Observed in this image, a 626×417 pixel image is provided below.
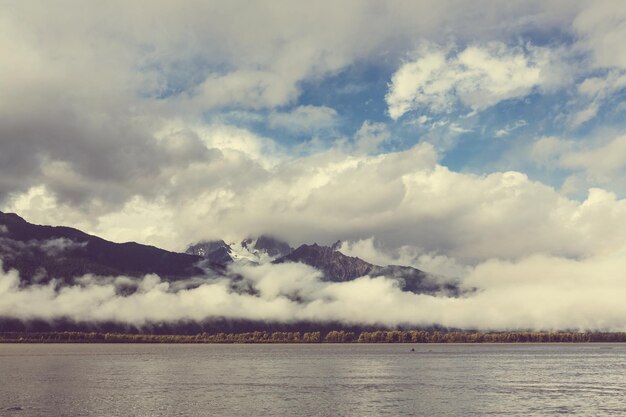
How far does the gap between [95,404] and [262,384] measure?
194ft

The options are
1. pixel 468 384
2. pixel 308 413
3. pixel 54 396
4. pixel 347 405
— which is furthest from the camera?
pixel 468 384

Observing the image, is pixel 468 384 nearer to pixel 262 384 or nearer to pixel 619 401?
pixel 619 401

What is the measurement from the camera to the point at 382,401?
135750mm

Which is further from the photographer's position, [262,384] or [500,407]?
[262,384]

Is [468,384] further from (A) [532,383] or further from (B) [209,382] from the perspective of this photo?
(B) [209,382]

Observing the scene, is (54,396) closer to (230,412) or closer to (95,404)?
(95,404)

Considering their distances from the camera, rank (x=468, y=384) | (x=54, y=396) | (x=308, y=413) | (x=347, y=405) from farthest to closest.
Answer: (x=468, y=384)
(x=54, y=396)
(x=347, y=405)
(x=308, y=413)

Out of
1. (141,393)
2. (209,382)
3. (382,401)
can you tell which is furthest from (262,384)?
(382,401)

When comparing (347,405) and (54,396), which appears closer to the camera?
(347,405)

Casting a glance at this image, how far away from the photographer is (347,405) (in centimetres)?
12900

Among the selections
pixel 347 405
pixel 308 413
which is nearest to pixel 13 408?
pixel 308 413

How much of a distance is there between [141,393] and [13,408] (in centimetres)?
3691

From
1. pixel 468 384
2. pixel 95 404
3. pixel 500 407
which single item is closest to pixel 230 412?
pixel 95 404

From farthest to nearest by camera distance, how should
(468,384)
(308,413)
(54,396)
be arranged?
1. (468,384)
2. (54,396)
3. (308,413)
